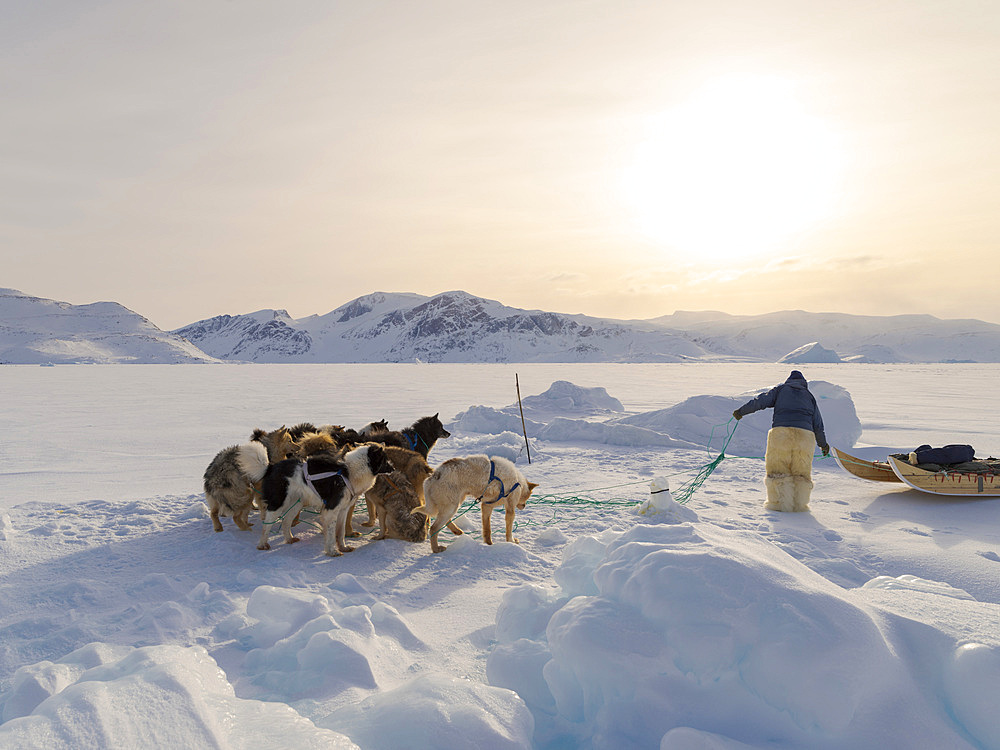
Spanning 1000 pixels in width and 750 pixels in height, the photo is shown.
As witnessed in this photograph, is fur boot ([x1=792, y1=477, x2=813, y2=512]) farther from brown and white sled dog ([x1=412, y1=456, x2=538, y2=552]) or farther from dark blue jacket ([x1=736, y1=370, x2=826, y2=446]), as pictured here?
brown and white sled dog ([x1=412, y1=456, x2=538, y2=552])

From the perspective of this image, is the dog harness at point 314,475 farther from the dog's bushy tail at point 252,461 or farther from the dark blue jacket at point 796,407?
the dark blue jacket at point 796,407

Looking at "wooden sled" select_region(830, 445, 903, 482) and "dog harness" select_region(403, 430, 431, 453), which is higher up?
"dog harness" select_region(403, 430, 431, 453)

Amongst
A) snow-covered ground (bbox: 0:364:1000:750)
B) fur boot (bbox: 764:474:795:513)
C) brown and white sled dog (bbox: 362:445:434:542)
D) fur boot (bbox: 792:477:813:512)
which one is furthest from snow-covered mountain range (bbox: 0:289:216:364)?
fur boot (bbox: 792:477:813:512)

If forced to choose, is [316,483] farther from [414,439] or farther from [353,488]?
[414,439]

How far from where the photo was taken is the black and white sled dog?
5.64 meters

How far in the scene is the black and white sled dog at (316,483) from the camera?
18.5ft

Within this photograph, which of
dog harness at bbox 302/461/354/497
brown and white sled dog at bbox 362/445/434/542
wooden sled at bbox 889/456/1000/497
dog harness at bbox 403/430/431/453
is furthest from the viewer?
dog harness at bbox 403/430/431/453

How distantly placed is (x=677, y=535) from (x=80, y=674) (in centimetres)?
402

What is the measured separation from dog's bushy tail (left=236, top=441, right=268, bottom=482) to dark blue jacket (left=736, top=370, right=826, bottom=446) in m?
6.61

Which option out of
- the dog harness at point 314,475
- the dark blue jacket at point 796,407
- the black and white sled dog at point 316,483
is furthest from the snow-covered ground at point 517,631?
the dark blue jacket at point 796,407

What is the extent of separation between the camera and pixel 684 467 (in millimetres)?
10992

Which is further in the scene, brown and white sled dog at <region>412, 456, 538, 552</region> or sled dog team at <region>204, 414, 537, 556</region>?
brown and white sled dog at <region>412, 456, 538, 552</region>

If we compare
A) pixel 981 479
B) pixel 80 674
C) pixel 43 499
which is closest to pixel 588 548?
pixel 80 674

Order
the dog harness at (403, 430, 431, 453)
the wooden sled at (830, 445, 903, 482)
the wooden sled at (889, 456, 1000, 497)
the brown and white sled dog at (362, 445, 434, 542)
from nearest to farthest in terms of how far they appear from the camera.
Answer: the brown and white sled dog at (362, 445, 434, 542) < the wooden sled at (889, 456, 1000, 497) < the dog harness at (403, 430, 431, 453) < the wooden sled at (830, 445, 903, 482)
